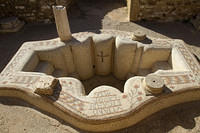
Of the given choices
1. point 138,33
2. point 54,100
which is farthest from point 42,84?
point 138,33

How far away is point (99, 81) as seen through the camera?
568 cm

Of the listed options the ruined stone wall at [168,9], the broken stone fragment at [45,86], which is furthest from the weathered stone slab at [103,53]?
the ruined stone wall at [168,9]

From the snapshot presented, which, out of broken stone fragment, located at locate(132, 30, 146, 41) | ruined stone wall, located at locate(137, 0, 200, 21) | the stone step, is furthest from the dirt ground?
broken stone fragment, located at locate(132, 30, 146, 41)

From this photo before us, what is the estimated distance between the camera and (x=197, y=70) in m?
3.75

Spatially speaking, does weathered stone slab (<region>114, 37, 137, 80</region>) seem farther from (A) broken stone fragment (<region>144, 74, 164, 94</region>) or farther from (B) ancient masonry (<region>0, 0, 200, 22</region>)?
(B) ancient masonry (<region>0, 0, 200, 22</region>)

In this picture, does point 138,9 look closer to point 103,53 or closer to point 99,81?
point 103,53

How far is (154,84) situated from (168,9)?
19.3ft

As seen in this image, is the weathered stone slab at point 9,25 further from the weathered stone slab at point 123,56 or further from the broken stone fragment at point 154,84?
the broken stone fragment at point 154,84

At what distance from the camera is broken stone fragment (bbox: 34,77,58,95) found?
3186 mm

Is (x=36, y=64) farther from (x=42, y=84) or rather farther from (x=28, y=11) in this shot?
(x=28, y=11)

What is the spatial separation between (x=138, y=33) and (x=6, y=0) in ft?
22.6

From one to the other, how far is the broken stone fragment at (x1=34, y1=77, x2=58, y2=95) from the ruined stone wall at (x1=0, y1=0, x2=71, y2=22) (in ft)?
18.7

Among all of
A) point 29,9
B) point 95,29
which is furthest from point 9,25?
point 95,29

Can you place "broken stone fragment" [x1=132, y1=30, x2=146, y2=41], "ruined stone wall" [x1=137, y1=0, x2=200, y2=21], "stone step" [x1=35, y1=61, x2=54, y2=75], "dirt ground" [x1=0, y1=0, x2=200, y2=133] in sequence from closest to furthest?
"dirt ground" [x1=0, y1=0, x2=200, y2=133] → "stone step" [x1=35, y1=61, x2=54, y2=75] → "broken stone fragment" [x1=132, y1=30, x2=146, y2=41] → "ruined stone wall" [x1=137, y1=0, x2=200, y2=21]
